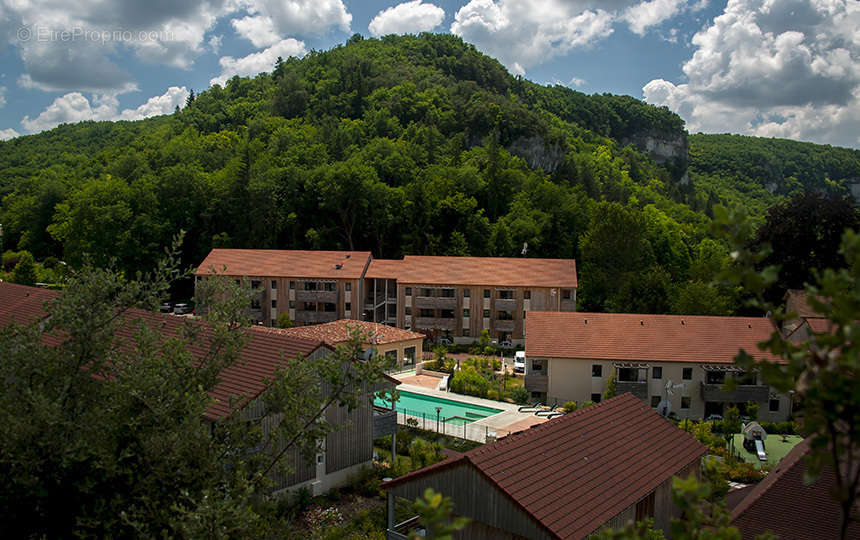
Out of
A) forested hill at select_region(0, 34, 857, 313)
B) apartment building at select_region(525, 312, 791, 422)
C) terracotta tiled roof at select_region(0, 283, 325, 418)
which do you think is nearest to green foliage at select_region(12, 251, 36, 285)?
forested hill at select_region(0, 34, 857, 313)

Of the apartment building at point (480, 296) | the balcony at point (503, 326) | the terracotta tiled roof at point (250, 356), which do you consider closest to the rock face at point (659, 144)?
the apartment building at point (480, 296)

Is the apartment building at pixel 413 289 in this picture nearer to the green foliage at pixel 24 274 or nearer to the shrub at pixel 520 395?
the green foliage at pixel 24 274

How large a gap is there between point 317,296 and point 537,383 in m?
23.0

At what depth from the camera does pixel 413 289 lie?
153 feet

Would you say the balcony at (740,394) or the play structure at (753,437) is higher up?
the balcony at (740,394)

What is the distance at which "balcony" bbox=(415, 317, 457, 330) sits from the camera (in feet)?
151

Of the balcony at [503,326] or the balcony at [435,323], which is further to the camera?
the balcony at [435,323]

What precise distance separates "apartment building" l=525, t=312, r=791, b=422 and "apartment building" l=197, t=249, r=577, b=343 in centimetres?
1360

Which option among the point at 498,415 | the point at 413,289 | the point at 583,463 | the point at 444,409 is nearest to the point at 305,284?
the point at 413,289

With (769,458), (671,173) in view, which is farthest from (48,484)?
(671,173)

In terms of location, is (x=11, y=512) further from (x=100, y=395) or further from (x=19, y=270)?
(x=19, y=270)

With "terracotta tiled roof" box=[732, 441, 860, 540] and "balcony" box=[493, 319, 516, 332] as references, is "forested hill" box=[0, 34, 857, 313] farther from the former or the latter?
"terracotta tiled roof" box=[732, 441, 860, 540]

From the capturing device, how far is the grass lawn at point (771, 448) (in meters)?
23.4

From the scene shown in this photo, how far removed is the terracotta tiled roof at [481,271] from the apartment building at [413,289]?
3.0 inches
